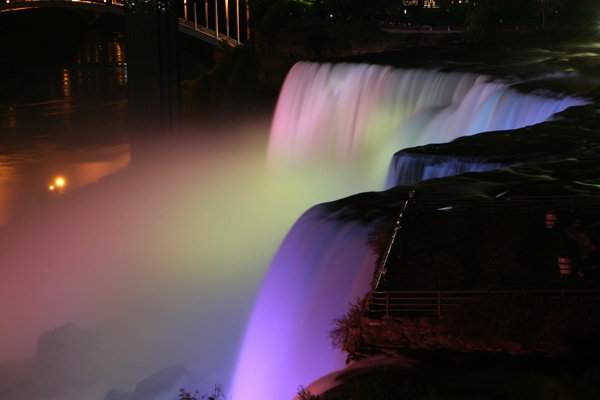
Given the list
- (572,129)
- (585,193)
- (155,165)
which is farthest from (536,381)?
(155,165)

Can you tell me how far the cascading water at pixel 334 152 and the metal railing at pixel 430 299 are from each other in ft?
4.07

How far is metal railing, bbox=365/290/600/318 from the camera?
30.8ft

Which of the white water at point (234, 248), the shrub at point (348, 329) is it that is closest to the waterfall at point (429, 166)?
the white water at point (234, 248)

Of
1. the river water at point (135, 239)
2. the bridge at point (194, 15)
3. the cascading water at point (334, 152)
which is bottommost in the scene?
the river water at point (135, 239)

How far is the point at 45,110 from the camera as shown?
55375mm

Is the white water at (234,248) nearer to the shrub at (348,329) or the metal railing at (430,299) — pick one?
the shrub at (348,329)

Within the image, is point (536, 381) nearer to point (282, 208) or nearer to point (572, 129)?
point (572, 129)

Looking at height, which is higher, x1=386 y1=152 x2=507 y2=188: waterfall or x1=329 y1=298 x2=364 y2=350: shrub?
x1=386 y1=152 x2=507 y2=188: waterfall

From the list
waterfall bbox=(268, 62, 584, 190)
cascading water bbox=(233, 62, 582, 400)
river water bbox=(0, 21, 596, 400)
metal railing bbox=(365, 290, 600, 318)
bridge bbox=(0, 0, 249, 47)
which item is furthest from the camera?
bridge bbox=(0, 0, 249, 47)

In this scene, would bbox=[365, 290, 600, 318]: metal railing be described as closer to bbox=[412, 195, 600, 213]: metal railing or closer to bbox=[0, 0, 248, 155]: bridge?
bbox=[412, 195, 600, 213]: metal railing

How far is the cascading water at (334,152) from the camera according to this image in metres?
12.6

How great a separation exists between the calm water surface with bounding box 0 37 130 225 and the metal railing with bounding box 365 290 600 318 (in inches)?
1028

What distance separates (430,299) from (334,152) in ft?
73.1

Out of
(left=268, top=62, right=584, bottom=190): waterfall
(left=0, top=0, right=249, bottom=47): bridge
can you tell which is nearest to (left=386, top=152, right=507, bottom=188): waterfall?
(left=268, top=62, right=584, bottom=190): waterfall
